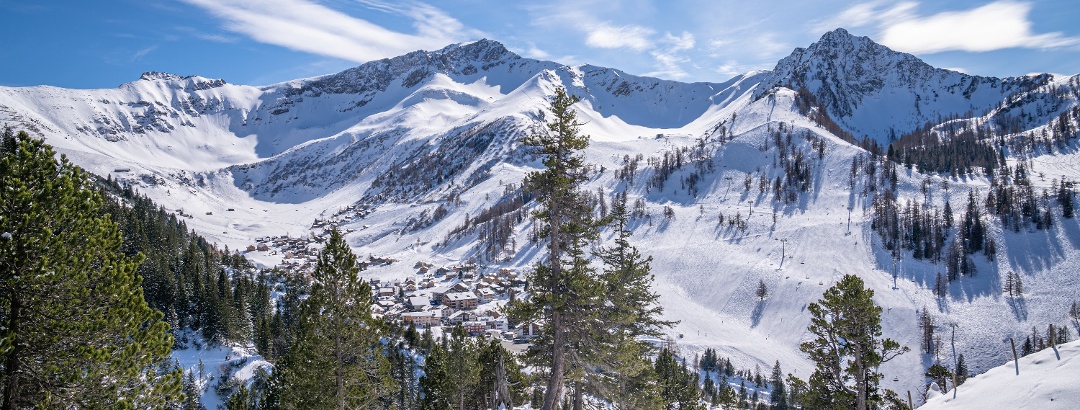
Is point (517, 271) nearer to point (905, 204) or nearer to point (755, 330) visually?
point (755, 330)

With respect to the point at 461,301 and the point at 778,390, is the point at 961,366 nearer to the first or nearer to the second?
the point at 778,390

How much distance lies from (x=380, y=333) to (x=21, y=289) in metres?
12.0

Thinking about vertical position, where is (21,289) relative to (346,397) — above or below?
above

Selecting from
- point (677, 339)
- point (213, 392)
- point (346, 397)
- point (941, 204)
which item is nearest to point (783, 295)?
point (677, 339)

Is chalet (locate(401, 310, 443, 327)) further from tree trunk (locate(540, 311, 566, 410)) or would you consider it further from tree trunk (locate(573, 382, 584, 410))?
tree trunk (locate(540, 311, 566, 410))

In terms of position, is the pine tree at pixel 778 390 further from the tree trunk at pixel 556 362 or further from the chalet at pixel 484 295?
the tree trunk at pixel 556 362

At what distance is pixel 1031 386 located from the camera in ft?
44.4

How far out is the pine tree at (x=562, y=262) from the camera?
1830 cm

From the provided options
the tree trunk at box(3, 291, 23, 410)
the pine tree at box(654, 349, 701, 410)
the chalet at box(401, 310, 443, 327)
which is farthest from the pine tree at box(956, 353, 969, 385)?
the tree trunk at box(3, 291, 23, 410)

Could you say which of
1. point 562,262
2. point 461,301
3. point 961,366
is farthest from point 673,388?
point 461,301

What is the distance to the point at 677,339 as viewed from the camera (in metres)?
106

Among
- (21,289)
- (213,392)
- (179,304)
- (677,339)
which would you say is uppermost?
(21,289)

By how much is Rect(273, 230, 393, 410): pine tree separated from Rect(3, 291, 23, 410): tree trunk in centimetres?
951

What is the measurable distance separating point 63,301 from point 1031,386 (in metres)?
23.2
